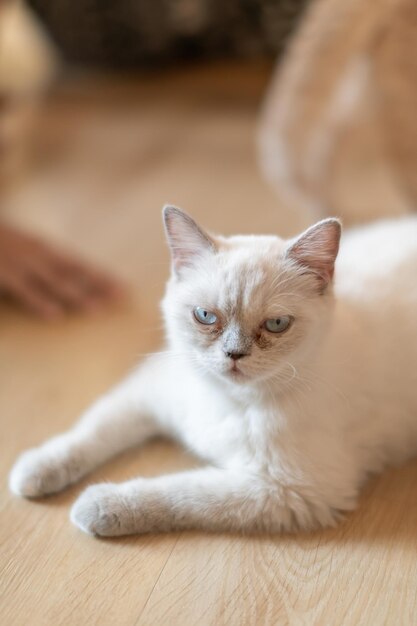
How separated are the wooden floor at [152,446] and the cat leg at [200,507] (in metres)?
0.04

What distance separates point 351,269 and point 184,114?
6.89ft

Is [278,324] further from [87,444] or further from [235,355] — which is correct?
[87,444]

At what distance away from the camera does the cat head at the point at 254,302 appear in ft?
4.21

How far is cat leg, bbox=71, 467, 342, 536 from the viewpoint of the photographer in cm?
137

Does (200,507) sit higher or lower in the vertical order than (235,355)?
lower

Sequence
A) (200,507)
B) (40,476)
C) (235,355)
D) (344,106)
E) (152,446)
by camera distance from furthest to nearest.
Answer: (344,106) < (152,446) < (40,476) < (200,507) < (235,355)

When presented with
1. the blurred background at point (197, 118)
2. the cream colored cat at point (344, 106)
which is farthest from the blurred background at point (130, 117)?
the cream colored cat at point (344, 106)

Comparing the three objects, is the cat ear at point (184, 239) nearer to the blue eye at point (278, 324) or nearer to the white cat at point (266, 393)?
the white cat at point (266, 393)

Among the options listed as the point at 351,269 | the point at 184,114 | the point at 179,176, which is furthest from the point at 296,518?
the point at 184,114

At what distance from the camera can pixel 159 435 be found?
1670mm

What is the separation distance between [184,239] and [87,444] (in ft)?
1.62

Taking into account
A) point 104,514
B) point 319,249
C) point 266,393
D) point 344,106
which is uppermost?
point 344,106

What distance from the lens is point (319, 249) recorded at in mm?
1300

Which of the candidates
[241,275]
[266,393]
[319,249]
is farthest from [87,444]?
[319,249]
